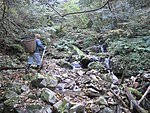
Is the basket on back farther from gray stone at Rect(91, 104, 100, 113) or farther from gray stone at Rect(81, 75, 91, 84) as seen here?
gray stone at Rect(91, 104, 100, 113)

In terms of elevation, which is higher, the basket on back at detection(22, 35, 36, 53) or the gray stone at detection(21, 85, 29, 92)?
the basket on back at detection(22, 35, 36, 53)

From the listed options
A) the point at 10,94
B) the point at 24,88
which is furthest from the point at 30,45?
the point at 10,94

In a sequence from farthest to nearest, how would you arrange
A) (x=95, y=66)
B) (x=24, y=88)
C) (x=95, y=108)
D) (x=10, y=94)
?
(x=95, y=66)
(x=24, y=88)
(x=10, y=94)
(x=95, y=108)

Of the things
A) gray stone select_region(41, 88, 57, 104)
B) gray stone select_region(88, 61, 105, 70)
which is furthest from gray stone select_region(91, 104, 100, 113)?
gray stone select_region(88, 61, 105, 70)

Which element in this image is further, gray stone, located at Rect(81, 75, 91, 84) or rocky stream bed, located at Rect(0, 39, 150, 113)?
gray stone, located at Rect(81, 75, 91, 84)

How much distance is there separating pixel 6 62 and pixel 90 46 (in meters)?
6.25

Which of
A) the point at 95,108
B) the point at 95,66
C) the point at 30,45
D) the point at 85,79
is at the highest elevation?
the point at 30,45

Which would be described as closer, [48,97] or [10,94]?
[48,97]

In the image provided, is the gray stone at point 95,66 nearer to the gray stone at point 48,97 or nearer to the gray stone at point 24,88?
the gray stone at point 24,88

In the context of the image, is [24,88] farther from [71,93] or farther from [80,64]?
[80,64]

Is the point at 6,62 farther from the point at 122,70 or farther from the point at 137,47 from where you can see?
the point at 137,47

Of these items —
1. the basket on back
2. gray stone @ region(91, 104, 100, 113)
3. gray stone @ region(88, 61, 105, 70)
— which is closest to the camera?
gray stone @ region(91, 104, 100, 113)

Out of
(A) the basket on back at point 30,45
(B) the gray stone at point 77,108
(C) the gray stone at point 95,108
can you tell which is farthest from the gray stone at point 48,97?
(A) the basket on back at point 30,45

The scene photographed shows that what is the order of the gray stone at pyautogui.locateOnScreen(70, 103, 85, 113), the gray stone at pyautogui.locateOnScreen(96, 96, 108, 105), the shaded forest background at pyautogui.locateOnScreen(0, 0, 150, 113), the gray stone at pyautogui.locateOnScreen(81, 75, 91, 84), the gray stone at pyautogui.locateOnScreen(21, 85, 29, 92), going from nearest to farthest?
the gray stone at pyautogui.locateOnScreen(70, 103, 85, 113)
the shaded forest background at pyautogui.locateOnScreen(0, 0, 150, 113)
the gray stone at pyautogui.locateOnScreen(96, 96, 108, 105)
the gray stone at pyautogui.locateOnScreen(21, 85, 29, 92)
the gray stone at pyautogui.locateOnScreen(81, 75, 91, 84)
